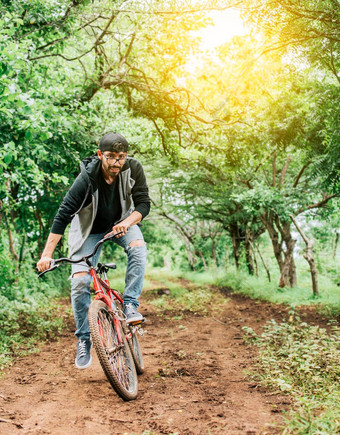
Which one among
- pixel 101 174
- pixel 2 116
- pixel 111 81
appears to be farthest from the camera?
pixel 111 81

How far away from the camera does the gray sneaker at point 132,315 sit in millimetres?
3963

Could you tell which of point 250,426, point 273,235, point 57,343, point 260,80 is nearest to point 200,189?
point 273,235

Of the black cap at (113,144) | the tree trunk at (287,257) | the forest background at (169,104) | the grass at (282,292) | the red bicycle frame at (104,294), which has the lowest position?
the grass at (282,292)

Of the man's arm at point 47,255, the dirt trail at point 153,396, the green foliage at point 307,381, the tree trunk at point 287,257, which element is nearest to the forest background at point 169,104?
the tree trunk at point 287,257

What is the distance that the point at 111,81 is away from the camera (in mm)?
9164

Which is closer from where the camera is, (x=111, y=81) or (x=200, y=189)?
(x=111, y=81)

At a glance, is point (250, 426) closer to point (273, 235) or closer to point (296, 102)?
point (296, 102)

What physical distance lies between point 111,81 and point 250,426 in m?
8.07

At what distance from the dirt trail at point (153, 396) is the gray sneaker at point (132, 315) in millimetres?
727

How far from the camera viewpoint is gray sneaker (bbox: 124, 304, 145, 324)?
13.0 feet

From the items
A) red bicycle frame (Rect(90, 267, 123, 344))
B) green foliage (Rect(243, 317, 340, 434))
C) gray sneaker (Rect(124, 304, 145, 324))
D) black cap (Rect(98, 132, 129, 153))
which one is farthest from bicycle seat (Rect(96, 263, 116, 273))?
green foliage (Rect(243, 317, 340, 434))

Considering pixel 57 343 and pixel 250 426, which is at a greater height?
pixel 250 426

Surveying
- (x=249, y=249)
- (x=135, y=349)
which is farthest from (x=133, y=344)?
(x=249, y=249)

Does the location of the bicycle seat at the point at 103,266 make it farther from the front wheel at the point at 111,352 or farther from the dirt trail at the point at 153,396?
the dirt trail at the point at 153,396
